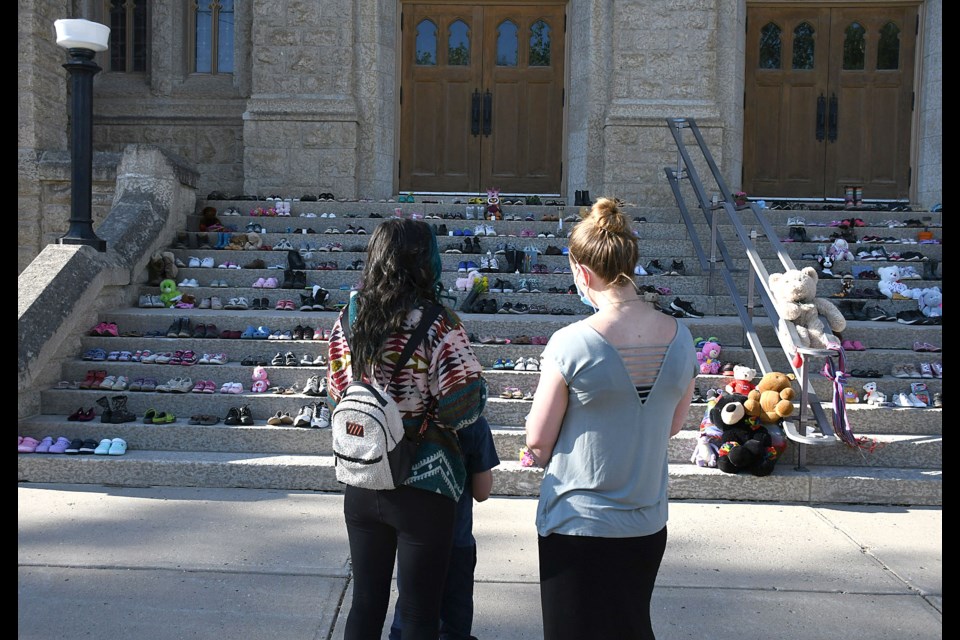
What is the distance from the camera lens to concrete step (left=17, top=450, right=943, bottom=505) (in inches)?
220

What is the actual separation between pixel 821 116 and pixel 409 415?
11.2m

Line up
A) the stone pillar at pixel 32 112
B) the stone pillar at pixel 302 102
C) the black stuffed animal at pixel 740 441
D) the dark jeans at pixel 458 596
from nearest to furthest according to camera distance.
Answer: the dark jeans at pixel 458 596
the black stuffed animal at pixel 740 441
the stone pillar at pixel 32 112
the stone pillar at pixel 302 102

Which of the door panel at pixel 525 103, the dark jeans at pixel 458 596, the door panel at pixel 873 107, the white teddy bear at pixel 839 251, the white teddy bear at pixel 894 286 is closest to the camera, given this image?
the dark jeans at pixel 458 596

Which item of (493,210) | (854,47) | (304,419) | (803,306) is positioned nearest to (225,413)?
(304,419)

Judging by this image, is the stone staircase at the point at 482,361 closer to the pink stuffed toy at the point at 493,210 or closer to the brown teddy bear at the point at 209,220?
the brown teddy bear at the point at 209,220

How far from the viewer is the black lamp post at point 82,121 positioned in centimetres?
714

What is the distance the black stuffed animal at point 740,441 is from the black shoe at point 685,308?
185 centimetres

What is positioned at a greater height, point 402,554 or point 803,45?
point 803,45

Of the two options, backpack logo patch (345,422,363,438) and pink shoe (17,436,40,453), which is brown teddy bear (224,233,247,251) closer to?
pink shoe (17,436,40,453)

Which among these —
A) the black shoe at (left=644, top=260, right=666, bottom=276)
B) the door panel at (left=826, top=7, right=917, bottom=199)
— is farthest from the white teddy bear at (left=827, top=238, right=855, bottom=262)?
the door panel at (left=826, top=7, right=917, bottom=199)

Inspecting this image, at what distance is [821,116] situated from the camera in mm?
12227

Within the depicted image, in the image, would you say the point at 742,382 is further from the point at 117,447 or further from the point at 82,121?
the point at 82,121

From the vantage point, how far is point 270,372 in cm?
670

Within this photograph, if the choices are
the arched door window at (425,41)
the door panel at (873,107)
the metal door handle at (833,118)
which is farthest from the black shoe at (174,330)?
the metal door handle at (833,118)
